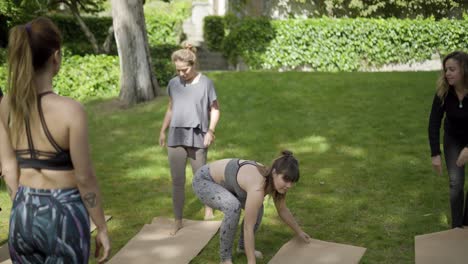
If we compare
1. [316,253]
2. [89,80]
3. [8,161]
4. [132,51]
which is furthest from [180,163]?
[89,80]

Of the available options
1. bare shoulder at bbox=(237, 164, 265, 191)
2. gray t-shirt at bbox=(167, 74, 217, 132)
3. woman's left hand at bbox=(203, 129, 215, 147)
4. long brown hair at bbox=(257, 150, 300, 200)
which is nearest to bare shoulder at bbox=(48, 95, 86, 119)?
long brown hair at bbox=(257, 150, 300, 200)

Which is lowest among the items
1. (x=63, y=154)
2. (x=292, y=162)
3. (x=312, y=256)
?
(x=312, y=256)

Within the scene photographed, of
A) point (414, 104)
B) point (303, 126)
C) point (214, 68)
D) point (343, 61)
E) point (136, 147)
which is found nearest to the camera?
point (136, 147)

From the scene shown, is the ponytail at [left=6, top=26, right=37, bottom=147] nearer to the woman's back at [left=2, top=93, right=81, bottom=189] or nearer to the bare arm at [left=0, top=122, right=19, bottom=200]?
the woman's back at [left=2, top=93, right=81, bottom=189]

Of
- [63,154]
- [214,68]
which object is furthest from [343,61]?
[63,154]

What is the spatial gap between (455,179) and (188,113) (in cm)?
256

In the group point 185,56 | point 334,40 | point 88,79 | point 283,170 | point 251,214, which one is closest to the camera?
point 283,170

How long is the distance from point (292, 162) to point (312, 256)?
129 centimetres

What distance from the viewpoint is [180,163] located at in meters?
5.52

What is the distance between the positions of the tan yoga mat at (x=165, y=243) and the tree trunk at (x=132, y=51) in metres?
6.26

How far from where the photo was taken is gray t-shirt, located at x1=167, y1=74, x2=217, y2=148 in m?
5.45

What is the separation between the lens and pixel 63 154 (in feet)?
8.16

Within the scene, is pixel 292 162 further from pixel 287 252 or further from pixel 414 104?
pixel 414 104

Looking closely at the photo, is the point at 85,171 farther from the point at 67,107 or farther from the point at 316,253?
the point at 316,253
